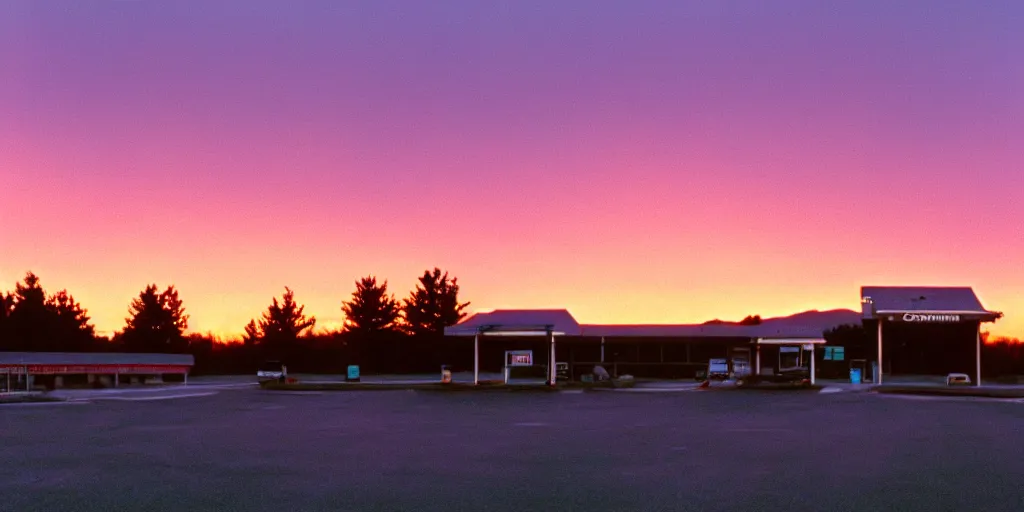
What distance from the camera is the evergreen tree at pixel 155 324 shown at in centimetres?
8012

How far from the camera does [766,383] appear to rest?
45.6m

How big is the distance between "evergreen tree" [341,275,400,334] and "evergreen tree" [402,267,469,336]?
159cm

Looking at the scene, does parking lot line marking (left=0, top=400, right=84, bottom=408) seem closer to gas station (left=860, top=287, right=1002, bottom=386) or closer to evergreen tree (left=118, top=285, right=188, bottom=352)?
gas station (left=860, top=287, right=1002, bottom=386)

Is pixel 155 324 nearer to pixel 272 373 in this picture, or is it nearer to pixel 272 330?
pixel 272 330

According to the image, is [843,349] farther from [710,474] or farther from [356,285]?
[710,474]

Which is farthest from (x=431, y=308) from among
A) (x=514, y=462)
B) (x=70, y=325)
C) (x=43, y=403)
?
(x=514, y=462)

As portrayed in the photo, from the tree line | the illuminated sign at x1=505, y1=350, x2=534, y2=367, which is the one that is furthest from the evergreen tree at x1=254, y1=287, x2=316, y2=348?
the illuminated sign at x1=505, y1=350, x2=534, y2=367

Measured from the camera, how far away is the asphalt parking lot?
9.65m

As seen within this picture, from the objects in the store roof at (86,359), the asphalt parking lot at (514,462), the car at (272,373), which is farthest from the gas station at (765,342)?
the asphalt parking lot at (514,462)

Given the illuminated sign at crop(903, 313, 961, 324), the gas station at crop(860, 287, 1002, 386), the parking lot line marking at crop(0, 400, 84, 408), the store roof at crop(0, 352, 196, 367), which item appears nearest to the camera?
the parking lot line marking at crop(0, 400, 84, 408)

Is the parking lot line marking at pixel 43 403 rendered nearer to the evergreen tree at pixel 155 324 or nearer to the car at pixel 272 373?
the car at pixel 272 373

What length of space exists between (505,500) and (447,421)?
12135mm

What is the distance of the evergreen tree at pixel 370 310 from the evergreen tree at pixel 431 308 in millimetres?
1592

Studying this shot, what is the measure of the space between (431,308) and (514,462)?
74.3 m
